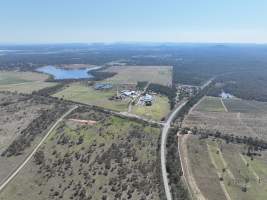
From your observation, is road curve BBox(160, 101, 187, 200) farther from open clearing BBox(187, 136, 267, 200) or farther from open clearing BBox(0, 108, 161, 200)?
open clearing BBox(187, 136, 267, 200)

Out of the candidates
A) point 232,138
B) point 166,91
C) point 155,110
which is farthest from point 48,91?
point 232,138

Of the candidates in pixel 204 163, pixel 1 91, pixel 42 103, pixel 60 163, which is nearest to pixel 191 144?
pixel 204 163

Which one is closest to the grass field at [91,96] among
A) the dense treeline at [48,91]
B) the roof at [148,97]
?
the dense treeline at [48,91]

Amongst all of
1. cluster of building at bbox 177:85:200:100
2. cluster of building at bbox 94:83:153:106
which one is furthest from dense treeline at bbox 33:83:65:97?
cluster of building at bbox 177:85:200:100

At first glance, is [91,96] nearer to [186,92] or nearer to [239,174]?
[186,92]

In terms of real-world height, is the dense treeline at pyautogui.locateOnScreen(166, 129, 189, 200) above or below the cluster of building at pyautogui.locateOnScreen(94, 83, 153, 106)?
above

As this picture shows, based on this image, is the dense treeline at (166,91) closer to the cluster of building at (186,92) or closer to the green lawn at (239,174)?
the cluster of building at (186,92)

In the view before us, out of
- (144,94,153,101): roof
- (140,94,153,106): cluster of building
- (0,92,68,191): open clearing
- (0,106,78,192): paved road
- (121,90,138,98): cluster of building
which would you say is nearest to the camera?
(0,106,78,192): paved road
